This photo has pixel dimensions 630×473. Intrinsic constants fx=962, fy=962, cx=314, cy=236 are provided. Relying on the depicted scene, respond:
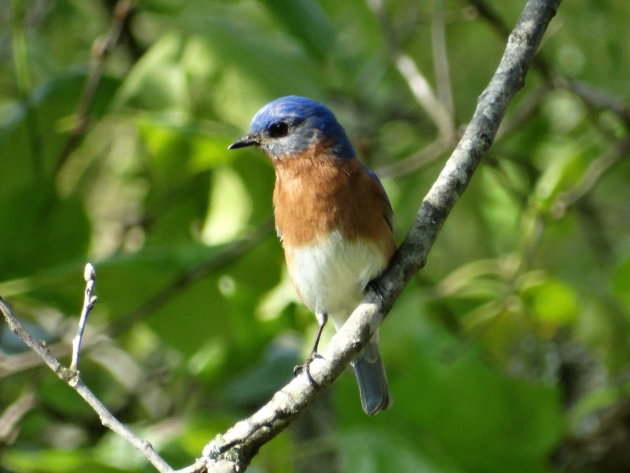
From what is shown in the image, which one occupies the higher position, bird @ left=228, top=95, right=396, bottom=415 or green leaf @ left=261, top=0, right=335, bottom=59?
green leaf @ left=261, top=0, right=335, bottom=59

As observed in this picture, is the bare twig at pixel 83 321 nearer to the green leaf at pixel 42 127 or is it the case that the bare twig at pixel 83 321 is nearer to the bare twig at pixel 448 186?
the bare twig at pixel 448 186

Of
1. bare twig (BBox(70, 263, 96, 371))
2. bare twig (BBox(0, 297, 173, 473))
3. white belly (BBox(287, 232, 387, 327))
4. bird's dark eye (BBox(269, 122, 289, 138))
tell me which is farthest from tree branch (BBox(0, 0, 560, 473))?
bird's dark eye (BBox(269, 122, 289, 138))

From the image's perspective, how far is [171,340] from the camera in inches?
207

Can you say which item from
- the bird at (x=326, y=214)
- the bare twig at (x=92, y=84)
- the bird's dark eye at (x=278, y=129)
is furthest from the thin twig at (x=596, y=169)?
the bare twig at (x=92, y=84)

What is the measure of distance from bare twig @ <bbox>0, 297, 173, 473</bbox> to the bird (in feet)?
5.90

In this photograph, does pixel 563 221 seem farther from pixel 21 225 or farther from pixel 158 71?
pixel 21 225

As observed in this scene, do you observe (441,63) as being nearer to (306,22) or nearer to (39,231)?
(306,22)

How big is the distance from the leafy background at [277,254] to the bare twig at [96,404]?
1630 millimetres

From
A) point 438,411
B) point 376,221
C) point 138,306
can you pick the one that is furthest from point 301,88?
point 438,411

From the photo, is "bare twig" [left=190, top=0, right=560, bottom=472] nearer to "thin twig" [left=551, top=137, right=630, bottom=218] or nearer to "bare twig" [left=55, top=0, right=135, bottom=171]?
"thin twig" [left=551, top=137, right=630, bottom=218]

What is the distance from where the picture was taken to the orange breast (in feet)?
14.6

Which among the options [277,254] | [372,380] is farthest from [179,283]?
[372,380]

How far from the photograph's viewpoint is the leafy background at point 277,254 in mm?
4926

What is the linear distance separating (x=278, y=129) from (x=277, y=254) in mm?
819
